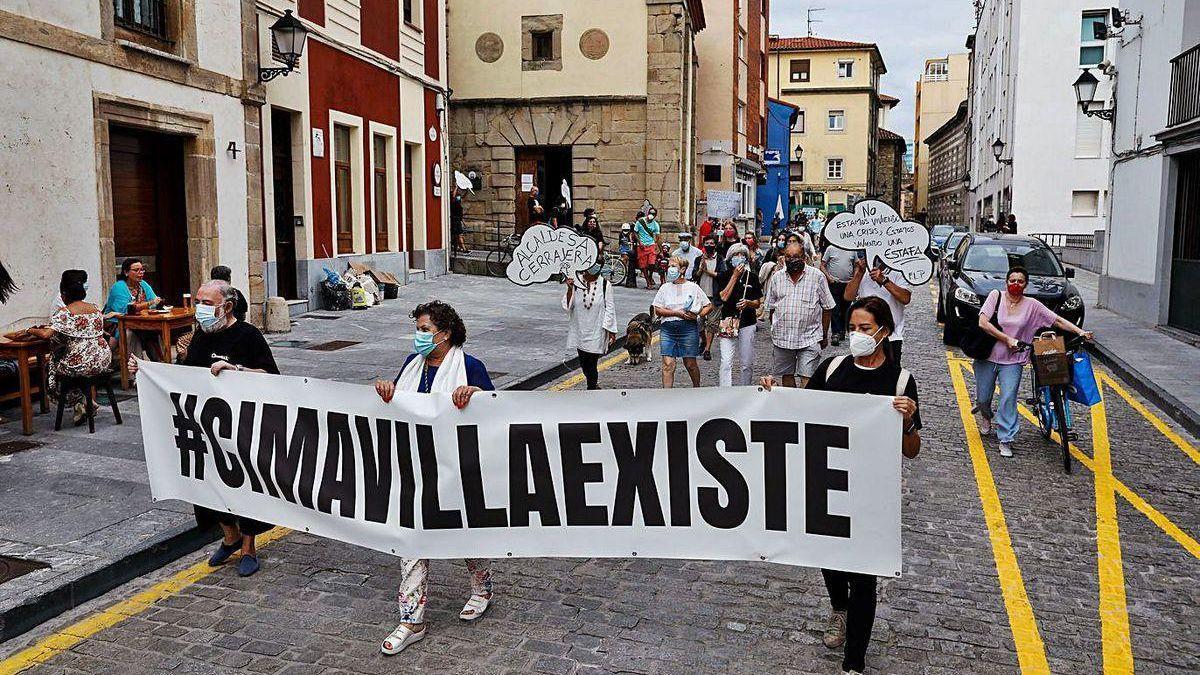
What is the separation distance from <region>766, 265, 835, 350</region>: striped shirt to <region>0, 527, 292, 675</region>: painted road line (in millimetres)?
5662

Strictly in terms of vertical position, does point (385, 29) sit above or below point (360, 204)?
above

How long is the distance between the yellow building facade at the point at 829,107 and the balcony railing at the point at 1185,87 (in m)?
56.9

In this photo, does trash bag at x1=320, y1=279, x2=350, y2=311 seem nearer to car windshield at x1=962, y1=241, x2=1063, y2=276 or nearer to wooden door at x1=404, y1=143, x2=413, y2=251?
wooden door at x1=404, y1=143, x2=413, y2=251

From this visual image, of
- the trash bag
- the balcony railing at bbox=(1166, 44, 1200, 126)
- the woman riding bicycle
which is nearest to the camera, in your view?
the woman riding bicycle

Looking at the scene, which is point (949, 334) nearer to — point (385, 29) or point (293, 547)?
point (293, 547)

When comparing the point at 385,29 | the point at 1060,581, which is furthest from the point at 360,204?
the point at 1060,581

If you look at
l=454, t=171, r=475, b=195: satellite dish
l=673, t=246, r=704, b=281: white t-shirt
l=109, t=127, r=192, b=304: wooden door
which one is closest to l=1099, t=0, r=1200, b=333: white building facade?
l=673, t=246, r=704, b=281: white t-shirt

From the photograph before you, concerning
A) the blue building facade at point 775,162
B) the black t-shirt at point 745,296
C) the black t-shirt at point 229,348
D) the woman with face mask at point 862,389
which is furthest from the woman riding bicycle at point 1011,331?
the blue building facade at point 775,162

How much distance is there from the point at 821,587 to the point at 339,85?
52.7ft

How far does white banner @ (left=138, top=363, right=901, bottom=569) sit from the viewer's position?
464 centimetres

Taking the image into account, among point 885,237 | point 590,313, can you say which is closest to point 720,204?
point 590,313

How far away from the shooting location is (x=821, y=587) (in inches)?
223

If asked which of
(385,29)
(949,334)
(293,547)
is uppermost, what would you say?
(385,29)

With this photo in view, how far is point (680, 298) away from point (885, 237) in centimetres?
218
